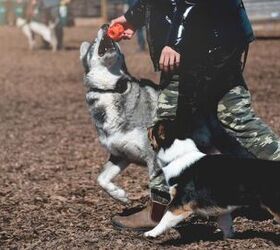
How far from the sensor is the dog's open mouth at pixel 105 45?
477 centimetres

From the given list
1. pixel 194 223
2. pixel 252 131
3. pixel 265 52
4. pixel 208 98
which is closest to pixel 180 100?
pixel 208 98

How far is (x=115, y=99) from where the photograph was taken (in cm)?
481

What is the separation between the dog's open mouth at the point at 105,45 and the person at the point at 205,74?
353mm

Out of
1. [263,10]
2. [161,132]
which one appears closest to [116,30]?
[161,132]

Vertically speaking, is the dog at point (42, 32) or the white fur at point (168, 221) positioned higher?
the white fur at point (168, 221)

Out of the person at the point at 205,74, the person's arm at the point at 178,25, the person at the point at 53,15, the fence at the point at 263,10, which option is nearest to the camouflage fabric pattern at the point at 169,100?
the person at the point at 205,74

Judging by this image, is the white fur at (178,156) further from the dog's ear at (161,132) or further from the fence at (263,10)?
the fence at (263,10)

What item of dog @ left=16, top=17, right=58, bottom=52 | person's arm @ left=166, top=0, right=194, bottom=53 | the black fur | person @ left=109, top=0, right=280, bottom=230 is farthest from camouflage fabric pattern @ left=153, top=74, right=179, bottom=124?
dog @ left=16, top=17, right=58, bottom=52

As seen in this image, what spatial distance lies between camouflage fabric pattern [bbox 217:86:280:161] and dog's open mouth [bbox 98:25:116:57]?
909 millimetres

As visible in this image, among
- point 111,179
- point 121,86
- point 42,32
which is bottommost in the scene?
point 42,32

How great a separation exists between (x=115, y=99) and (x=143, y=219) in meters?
0.84

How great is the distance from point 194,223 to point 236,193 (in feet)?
2.95

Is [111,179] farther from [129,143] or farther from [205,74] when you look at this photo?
[205,74]

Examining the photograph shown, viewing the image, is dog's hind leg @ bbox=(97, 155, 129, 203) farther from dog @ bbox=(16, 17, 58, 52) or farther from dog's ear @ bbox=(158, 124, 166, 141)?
dog @ bbox=(16, 17, 58, 52)
